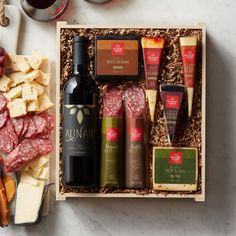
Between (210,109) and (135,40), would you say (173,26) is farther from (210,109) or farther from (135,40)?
(210,109)

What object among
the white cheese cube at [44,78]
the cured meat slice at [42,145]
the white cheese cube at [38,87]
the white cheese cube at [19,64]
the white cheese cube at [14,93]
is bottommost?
the cured meat slice at [42,145]

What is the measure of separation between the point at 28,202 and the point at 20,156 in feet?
0.48

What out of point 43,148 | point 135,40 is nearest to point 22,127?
point 43,148

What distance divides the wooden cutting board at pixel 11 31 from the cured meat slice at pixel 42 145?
0.95 feet

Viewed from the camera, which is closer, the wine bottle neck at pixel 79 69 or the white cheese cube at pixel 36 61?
the wine bottle neck at pixel 79 69

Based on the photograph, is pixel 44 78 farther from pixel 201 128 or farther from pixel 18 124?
pixel 201 128

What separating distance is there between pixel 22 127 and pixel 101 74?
0.30 m

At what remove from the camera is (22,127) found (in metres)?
1.71

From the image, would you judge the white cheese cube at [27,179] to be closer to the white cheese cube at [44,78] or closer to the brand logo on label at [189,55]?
the white cheese cube at [44,78]

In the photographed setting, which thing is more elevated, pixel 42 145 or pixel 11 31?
pixel 11 31

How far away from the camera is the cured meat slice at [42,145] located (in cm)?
172

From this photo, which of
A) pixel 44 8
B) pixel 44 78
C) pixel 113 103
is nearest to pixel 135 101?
pixel 113 103

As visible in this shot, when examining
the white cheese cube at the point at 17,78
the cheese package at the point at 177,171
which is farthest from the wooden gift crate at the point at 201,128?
the white cheese cube at the point at 17,78

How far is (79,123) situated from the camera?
1612mm
